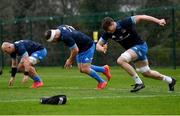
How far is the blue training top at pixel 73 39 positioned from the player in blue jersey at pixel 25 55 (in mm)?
1848

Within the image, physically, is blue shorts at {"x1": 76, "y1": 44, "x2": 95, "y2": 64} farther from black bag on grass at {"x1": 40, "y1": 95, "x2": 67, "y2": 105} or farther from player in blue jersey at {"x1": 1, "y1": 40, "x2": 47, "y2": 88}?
black bag on grass at {"x1": 40, "y1": 95, "x2": 67, "y2": 105}

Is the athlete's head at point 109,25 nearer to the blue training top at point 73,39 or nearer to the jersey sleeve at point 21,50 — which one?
the blue training top at point 73,39

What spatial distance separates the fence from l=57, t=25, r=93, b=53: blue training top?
1532cm

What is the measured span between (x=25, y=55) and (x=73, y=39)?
7.23 ft

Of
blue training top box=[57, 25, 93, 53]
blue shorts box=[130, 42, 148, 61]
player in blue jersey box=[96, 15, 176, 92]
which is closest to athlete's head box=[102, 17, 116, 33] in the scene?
player in blue jersey box=[96, 15, 176, 92]

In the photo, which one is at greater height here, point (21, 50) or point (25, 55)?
point (21, 50)

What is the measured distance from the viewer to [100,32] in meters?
34.3

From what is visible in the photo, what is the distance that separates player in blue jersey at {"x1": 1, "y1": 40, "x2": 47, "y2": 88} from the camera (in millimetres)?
17266

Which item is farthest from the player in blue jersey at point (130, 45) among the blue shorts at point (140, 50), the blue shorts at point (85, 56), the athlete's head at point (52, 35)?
the blue shorts at point (85, 56)

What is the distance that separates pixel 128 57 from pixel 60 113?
4.38m

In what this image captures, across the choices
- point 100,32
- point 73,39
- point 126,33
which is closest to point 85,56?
point 73,39

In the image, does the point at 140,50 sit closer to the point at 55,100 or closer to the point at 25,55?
the point at 55,100

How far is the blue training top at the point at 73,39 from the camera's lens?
1511 centimetres

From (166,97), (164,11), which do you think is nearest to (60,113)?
(166,97)
